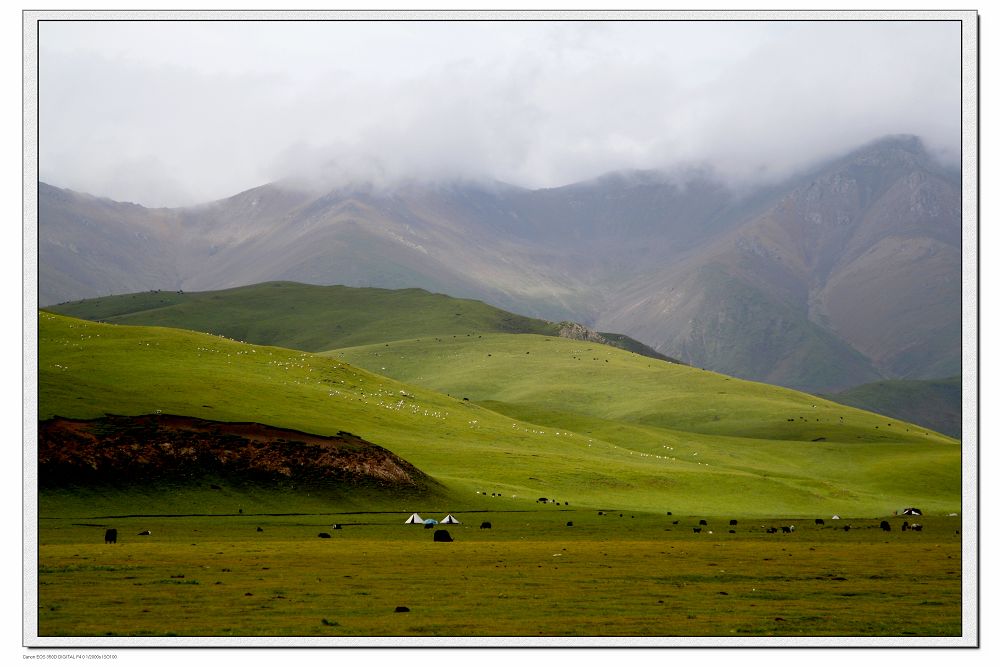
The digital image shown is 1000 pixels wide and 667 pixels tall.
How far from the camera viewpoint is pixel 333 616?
3312 cm

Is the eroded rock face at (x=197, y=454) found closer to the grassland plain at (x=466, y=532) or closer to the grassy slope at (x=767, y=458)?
the grassland plain at (x=466, y=532)

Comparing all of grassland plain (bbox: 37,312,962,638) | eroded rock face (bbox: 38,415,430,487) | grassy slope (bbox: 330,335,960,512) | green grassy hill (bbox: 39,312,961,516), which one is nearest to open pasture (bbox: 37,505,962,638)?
grassland plain (bbox: 37,312,962,638)

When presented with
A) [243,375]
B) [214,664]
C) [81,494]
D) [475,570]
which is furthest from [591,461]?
[214,664]

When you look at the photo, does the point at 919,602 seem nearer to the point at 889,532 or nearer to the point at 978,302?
the point at 978,302

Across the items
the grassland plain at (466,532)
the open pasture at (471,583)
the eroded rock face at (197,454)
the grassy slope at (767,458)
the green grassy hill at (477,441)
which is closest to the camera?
the open pasture at (471,583)

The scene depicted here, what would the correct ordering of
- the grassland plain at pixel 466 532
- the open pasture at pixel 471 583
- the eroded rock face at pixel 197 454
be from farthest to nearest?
the eroded rock face at pixel 197 454 → the grassland plain at pixel 466 532 → the open pasture at pixel 471 583

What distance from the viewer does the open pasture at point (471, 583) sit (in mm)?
32281

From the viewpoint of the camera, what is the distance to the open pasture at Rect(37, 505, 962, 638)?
1271 inches

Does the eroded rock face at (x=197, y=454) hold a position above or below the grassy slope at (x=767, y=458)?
above

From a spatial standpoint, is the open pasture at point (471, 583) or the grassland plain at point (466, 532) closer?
the open pasture at point (471, 583)

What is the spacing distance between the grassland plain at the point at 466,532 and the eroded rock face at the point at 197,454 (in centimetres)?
190

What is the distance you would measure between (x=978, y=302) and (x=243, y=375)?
9631 centimetres

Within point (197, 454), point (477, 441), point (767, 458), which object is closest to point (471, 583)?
point (197, 454)

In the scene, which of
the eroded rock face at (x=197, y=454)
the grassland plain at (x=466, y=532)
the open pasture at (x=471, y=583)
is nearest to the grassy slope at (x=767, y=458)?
the grassland plain at (x=466, y=532)
